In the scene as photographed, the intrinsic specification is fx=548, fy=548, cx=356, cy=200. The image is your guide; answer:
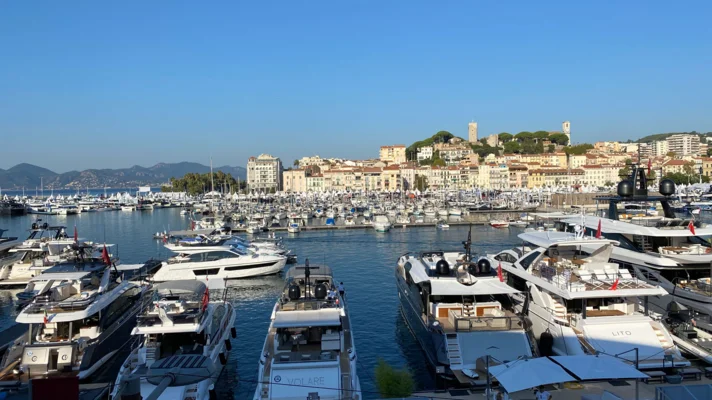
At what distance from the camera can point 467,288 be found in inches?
573

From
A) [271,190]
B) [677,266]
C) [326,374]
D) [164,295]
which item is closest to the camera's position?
[326,374]

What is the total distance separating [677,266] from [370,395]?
10.0 metres

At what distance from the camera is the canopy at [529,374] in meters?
8.71

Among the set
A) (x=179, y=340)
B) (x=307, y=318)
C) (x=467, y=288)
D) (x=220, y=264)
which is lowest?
(x=220, y=264)

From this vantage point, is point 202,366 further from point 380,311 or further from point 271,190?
point 271,190

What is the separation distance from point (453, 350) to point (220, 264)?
62.4ft

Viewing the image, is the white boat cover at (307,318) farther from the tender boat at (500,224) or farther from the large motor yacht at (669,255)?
the tender boat at (500,224)

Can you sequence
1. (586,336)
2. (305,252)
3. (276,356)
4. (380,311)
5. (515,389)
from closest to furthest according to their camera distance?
(515,389)
(276,356)
(586,336)
(380,311)
(305,252)

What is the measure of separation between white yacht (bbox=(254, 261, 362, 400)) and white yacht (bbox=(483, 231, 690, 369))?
5227 millimetres

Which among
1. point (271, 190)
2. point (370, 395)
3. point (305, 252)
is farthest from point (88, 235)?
point (271, 190)

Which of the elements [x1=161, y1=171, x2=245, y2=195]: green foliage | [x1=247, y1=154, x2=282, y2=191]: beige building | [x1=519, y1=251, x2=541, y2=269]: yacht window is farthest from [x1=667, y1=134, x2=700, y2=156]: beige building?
[x1=519, y1=251, x2=541, y2=269]: yacht window

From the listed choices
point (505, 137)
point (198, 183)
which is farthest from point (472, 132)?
point (198, 183)

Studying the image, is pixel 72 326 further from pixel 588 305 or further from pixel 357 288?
pixel 357 288

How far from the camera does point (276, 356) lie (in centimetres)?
1149
